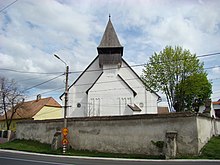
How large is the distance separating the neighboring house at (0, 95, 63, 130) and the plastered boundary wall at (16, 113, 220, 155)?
23191 millimetres

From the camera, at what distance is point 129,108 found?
3641 cm

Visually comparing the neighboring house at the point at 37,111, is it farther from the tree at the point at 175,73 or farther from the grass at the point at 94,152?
the tree at the point at 175,73

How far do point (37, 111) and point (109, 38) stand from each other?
1913 cm

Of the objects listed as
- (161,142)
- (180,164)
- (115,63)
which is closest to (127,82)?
(115,63)

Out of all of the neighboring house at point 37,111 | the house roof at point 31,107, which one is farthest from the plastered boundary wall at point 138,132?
the house roof at point 31,107

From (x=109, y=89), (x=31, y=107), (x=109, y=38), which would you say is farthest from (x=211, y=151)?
(x=31, y=107)

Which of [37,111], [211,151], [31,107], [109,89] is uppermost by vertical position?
[109,89]

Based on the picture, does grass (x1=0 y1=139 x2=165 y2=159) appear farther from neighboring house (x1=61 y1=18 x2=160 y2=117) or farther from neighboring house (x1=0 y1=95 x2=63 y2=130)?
neighboring house (x1=0 y1=95 x2=63 y2=130)

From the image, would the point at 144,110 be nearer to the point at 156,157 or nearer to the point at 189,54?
the point at 189,54

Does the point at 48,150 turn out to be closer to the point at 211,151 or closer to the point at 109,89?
the point at 211,151

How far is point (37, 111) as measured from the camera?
152ft

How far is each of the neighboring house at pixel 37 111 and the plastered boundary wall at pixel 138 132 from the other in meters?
23.2

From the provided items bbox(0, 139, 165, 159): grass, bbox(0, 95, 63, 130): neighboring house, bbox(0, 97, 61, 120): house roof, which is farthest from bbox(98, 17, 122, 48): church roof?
bbox(0, 139, 165, 159): grass

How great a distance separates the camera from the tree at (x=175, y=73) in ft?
92.1
